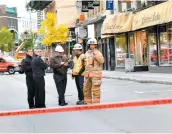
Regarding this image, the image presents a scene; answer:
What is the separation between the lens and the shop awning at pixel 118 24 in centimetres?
3369

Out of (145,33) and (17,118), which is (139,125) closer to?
(17,118)

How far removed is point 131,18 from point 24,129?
2431 centimetres

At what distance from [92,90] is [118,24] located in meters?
23.4

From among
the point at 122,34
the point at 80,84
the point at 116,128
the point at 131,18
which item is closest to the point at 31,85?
the point at 80,84

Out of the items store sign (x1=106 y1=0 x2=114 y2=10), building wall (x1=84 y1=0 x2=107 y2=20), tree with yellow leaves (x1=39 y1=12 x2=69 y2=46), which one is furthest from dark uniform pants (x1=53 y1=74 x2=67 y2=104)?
tree with yellow leaves (x1=39 y1=12 x2=69 y2=46)

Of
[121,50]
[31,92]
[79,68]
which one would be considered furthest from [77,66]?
[121,50]

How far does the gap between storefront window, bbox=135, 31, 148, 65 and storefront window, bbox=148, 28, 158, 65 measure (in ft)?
4.38

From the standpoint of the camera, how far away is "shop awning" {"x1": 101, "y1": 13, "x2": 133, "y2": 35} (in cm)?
3369

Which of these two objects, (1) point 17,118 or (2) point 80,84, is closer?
(1) point 17,118

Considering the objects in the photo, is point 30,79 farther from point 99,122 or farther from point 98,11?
point 98,11

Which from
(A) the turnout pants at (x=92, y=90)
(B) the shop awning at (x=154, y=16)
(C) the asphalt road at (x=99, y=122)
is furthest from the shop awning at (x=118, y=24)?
(C) the asphalt road at (x=99, y=122)

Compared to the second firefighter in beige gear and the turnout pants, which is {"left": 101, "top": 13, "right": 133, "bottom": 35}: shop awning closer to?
the turnout pants

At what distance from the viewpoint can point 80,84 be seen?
47.7 feet

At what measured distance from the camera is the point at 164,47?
30.4m
